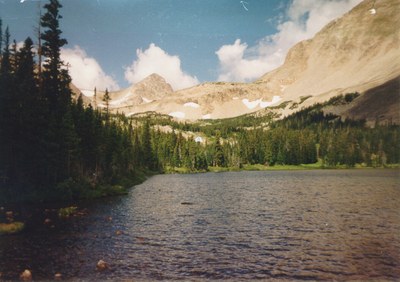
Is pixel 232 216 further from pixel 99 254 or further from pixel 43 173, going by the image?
pixel 43 173

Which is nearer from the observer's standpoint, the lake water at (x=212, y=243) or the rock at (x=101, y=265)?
the lake water at (x=212, y=243)

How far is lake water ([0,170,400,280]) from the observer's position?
87.9 feet

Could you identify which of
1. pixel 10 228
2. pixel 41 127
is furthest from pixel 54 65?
pixel 10 228

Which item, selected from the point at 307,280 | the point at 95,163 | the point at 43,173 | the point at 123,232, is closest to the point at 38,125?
the point at 43,173

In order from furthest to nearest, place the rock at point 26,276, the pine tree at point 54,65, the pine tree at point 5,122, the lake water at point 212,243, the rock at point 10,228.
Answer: the pine tree at point 54,65 < the pine tree at point 5,122 < the rock at point 10,228 < the lake water at point 212,243 < the rock at point 26,276

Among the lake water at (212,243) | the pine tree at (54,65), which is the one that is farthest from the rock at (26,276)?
the pine tree at (54,65)

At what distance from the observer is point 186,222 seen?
46188 millimetres

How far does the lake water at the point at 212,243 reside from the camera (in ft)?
87.9

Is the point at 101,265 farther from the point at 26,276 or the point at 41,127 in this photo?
the point at 41,127

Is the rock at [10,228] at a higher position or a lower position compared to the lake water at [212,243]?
higher

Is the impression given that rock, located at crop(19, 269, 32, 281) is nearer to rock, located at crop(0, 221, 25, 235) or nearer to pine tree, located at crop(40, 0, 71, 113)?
rock, located at crop(0, 221, 25, 235)

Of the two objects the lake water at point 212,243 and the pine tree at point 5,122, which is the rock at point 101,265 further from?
the pine tree at point 5,122

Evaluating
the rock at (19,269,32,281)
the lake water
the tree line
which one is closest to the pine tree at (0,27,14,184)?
the tree line

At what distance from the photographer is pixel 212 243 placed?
35281 millimetres
